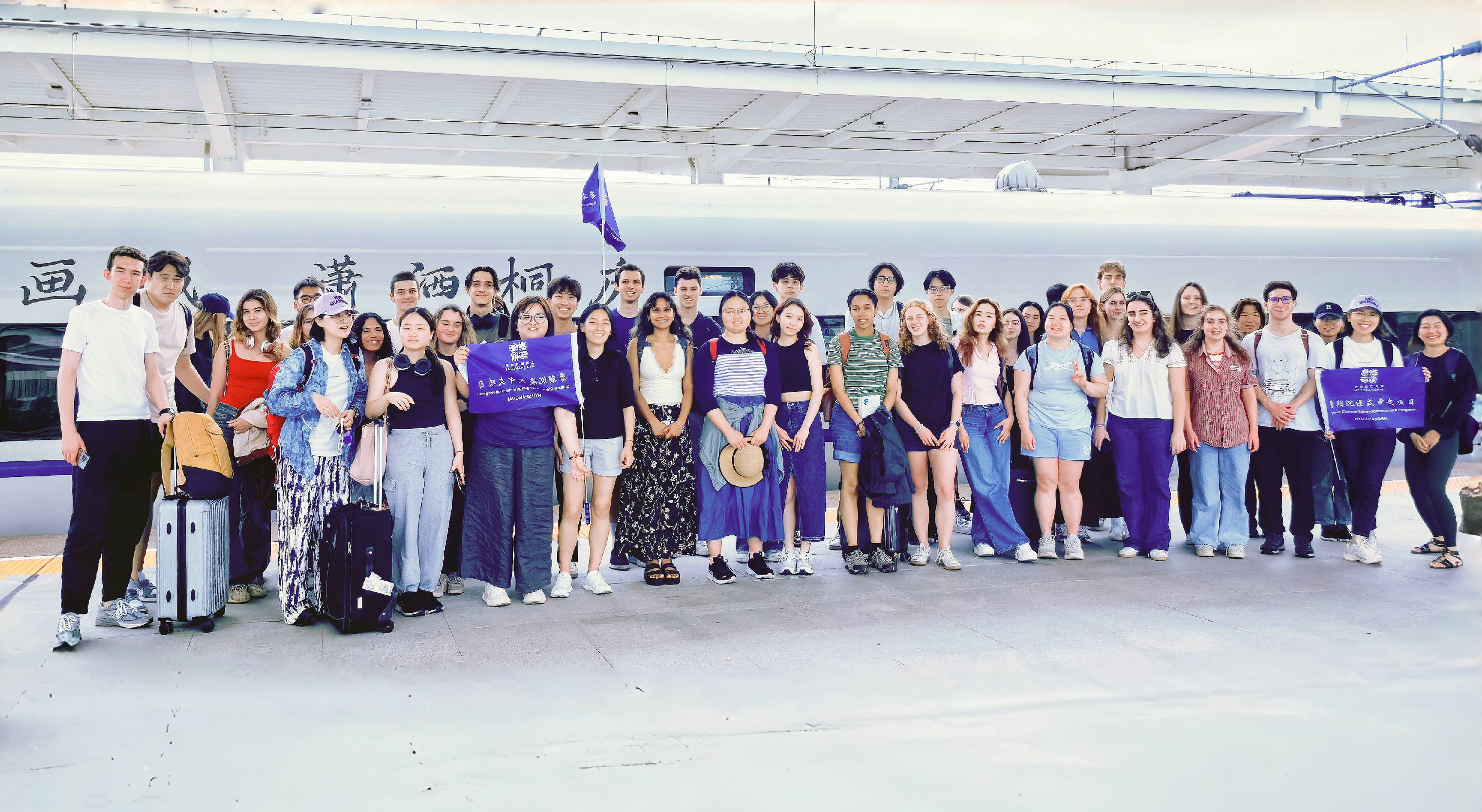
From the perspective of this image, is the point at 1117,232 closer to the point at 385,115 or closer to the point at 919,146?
the point at 919,146

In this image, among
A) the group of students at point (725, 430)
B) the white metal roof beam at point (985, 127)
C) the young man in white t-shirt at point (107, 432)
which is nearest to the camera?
the young man in white t-shirt at point (107, 432)

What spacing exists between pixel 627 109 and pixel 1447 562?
10.3 meters

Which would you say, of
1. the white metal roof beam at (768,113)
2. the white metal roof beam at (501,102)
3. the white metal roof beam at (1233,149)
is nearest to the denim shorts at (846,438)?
the white metal roof beam at (501,102)

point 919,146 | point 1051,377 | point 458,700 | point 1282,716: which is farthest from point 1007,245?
point 919,146

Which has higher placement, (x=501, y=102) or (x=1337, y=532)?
(x=501, y=102)

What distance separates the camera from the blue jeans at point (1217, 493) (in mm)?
6723

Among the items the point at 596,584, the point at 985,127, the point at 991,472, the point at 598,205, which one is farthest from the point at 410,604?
the point at 985,127

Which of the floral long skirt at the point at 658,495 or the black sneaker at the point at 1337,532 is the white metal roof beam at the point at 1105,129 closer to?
the black sneaker at the point at 1337,532

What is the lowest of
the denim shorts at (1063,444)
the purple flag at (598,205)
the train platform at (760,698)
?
→ the train platform at (760,698)

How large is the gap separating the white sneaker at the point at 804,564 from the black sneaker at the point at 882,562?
37cm

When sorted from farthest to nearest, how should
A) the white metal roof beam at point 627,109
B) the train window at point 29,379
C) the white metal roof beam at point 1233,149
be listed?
the white metal roof beam at point 1233,149 → the white metal roof beam at point 627,109 → the train window at point 29,379

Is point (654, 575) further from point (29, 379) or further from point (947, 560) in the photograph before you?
point (29, 379)

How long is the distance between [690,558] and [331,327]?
279 cm

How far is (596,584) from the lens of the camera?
18.6ft
